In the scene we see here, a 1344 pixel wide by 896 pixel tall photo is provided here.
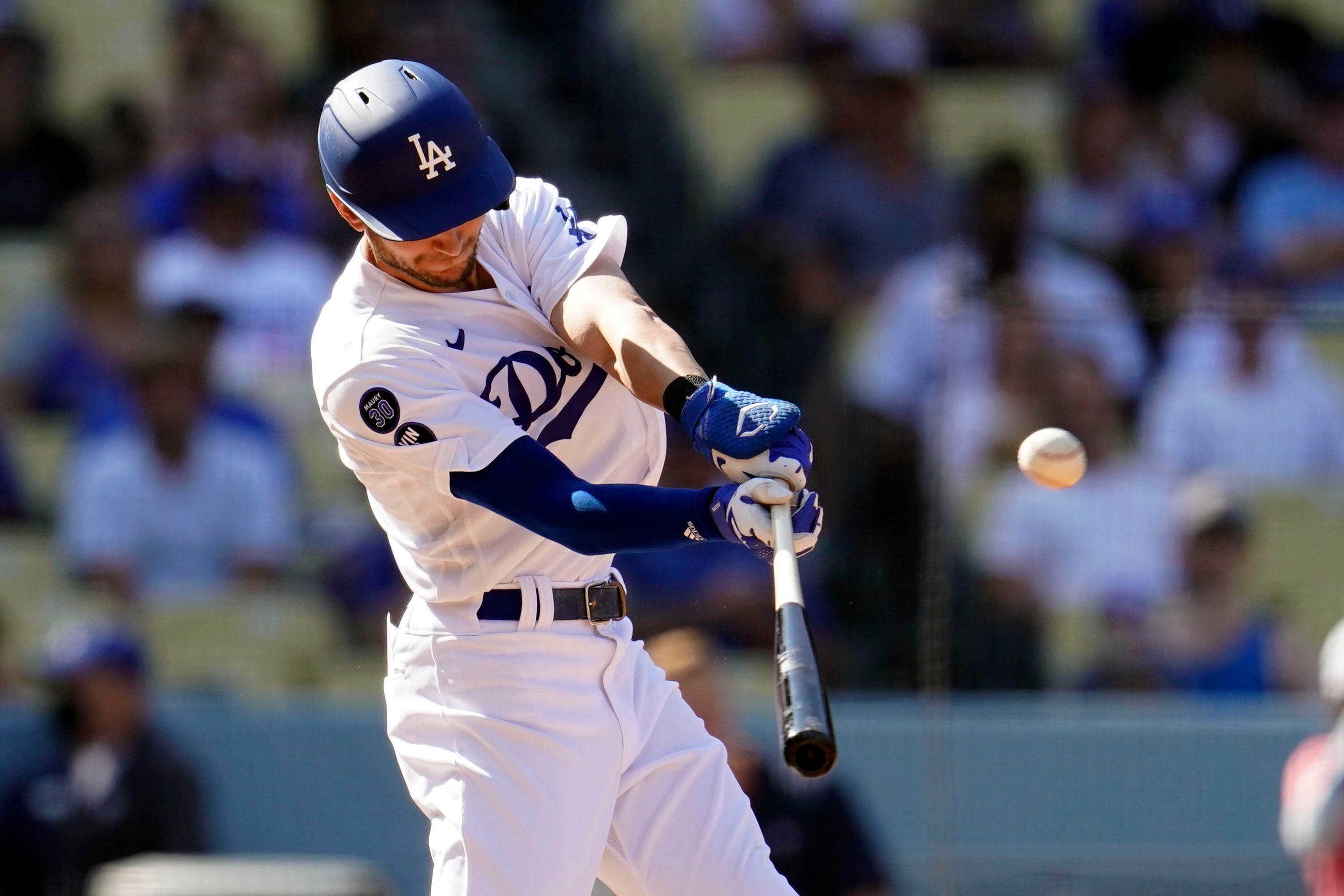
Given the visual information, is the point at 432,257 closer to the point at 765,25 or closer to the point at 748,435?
the point at 748,435

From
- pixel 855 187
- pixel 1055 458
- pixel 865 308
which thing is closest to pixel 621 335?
pixel 1055 458

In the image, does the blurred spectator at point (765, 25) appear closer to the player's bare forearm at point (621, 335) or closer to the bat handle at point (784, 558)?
the player's bare forearm at point (621, 335)

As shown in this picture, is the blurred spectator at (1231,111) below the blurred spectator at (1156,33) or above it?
below

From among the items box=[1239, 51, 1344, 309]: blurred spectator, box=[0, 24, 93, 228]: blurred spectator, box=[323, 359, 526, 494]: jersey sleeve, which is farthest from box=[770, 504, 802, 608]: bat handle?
box=[0, 24, 93, 228]: blurred spectator

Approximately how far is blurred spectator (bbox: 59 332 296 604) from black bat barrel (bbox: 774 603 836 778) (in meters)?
3.77

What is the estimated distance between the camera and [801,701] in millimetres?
2447

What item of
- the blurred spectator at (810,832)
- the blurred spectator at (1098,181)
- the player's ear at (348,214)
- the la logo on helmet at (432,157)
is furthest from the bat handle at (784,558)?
the blurred spectator at (1098,181)

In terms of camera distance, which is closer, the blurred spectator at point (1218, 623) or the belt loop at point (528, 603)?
the belt loop at point (528, 603)

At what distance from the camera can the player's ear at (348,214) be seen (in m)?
2.97

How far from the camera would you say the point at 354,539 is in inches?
240

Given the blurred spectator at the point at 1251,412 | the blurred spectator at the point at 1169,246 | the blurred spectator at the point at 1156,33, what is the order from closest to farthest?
1. the blurred spectator at the point at 1251,412
2. the blurred spectator at the point at 1169,246
3. the blurred spectator at the point at 1156,33

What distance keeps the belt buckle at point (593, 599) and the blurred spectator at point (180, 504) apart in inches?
126

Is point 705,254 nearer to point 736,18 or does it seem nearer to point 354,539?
point 736,18

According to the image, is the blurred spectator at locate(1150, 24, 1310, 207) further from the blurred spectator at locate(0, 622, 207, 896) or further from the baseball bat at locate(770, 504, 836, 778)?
the baseball bat at locate(770, 504, 836, 778)
